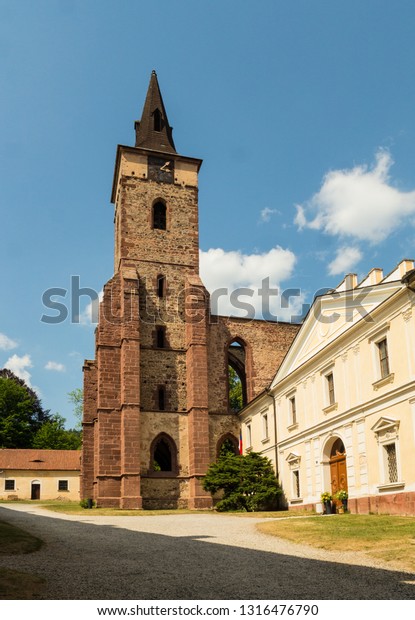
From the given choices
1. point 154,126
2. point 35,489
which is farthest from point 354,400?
point 35,489

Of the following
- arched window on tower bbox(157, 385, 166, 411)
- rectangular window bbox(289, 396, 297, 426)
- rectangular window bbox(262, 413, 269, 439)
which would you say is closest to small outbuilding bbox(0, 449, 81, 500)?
arched window on tower bbox(157, 385, 166, 411)

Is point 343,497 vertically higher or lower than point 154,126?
lower

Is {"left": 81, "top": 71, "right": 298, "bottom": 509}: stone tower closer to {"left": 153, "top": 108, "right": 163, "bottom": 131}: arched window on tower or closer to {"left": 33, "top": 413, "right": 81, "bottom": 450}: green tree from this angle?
{"left": 153, "top": 108, "right": 163, "bottom": 131}: arched window on tower

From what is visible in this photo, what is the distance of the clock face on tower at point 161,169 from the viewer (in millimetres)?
39156

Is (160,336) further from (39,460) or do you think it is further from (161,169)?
(39,460)

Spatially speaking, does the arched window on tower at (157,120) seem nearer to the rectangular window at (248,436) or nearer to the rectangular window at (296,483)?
the rectangular window at (248,436)

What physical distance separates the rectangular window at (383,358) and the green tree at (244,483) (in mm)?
10223

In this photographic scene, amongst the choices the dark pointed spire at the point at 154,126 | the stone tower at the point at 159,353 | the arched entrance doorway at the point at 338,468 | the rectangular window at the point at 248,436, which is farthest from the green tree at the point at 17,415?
the arched entrance doorway at the point at 338,468

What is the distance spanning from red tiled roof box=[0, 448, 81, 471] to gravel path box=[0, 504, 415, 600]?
4442 cm

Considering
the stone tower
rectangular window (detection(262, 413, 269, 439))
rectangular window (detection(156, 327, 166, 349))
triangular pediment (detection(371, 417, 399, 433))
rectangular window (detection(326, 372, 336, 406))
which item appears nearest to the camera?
triangular pediment (detection(371, 417, 399, 433))

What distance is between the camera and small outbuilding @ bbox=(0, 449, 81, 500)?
184 feet

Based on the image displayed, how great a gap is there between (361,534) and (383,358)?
26.2 feet

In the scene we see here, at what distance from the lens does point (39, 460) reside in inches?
2272

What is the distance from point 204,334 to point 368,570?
25.0 m
